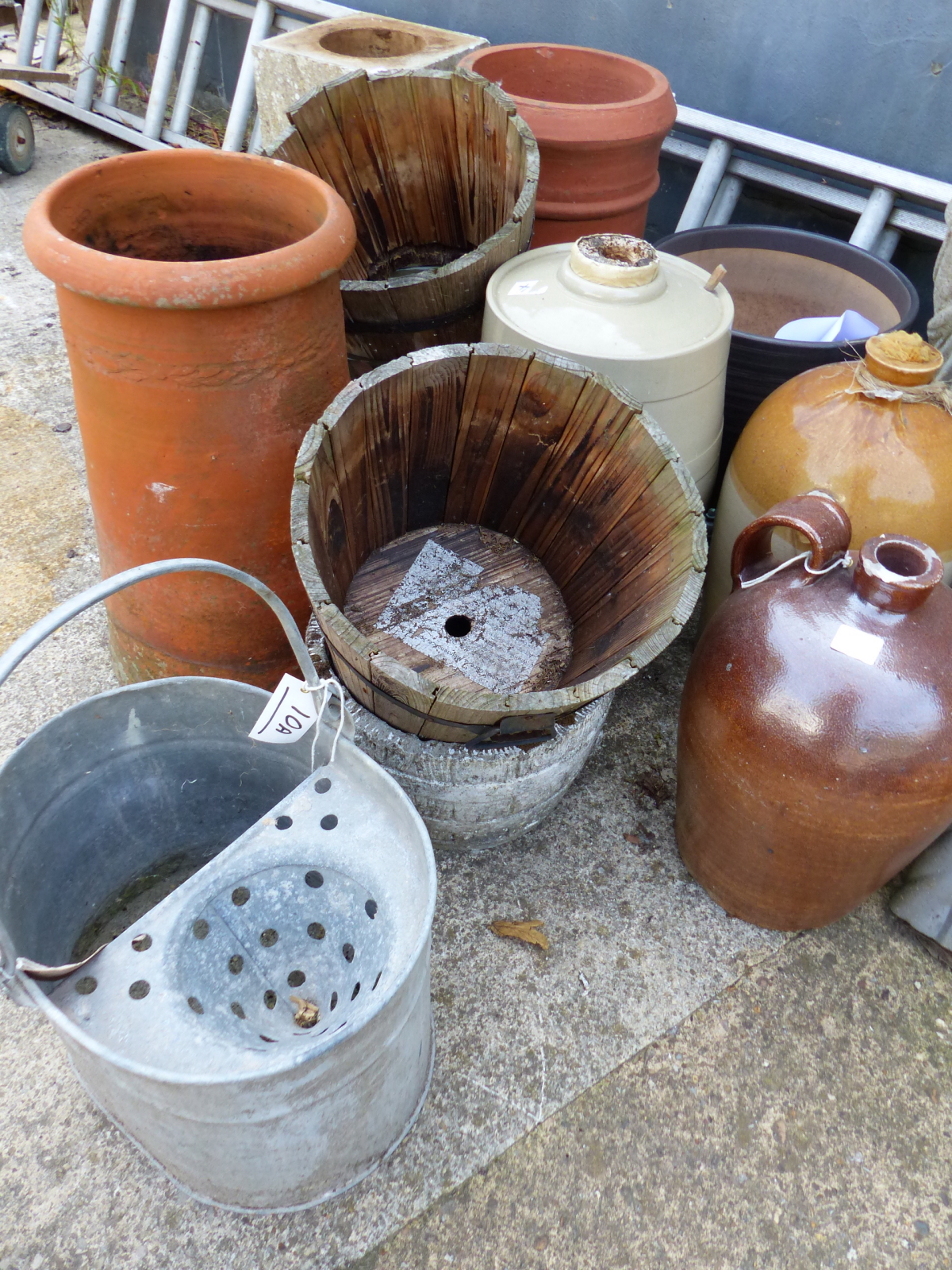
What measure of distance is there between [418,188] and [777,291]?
146 cm

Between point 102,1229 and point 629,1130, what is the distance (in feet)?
3.65

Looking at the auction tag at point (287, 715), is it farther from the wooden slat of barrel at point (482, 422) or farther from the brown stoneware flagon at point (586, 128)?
the brown stoneware flagon at point (586, 128)

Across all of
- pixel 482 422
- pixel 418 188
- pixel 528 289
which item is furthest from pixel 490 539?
pixel 418 188

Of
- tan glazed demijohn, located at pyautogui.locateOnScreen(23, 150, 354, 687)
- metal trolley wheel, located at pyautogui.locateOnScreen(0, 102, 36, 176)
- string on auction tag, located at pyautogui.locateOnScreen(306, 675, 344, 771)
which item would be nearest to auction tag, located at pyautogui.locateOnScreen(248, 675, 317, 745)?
string on auction tag, located at pyautogui.locateOnScreen(306, 675, 344, 771)

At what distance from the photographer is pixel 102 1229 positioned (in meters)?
1.64

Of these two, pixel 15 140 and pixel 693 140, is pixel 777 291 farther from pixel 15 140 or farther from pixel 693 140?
pixel 15 140

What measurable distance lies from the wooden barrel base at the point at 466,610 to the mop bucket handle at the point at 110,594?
542 mm

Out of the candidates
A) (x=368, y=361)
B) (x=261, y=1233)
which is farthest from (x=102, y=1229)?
(x=368, y=361)

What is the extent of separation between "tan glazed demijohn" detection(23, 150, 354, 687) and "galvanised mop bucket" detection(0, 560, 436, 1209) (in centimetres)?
52

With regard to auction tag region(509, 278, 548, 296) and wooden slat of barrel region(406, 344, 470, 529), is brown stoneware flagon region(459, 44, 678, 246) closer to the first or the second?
auction tag region(509, 278, 548, 296)

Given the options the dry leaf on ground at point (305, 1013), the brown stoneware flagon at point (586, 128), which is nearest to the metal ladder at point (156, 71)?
the brown stoneware flagon at point (586, 128)

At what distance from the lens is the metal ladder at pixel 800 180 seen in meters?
3.32

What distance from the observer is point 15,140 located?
4.87 m

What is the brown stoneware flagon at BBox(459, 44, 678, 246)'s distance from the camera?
8.55ft
